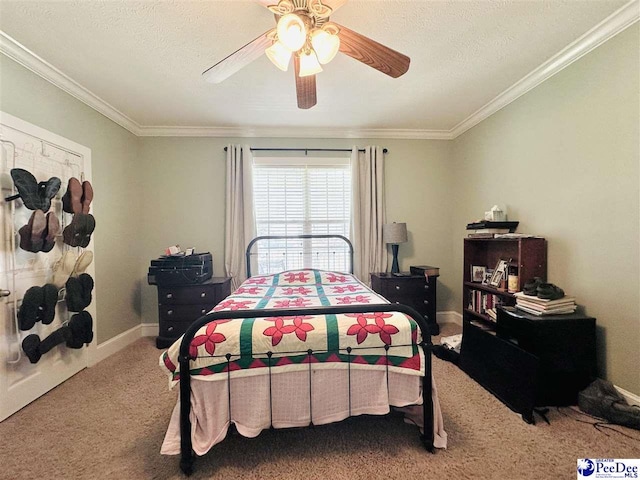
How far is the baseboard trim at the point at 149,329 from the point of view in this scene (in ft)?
11.7

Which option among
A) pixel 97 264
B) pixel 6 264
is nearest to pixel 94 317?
pixel 97 264

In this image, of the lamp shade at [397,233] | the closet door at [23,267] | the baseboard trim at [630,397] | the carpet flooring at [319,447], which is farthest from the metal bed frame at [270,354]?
the lamp shade at [397,233]

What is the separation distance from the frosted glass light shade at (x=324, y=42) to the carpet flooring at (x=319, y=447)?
7.21 feet

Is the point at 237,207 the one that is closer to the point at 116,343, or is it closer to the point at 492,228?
the point at 116,343

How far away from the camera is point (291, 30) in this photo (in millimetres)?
1287

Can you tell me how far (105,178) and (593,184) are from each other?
4439 mm

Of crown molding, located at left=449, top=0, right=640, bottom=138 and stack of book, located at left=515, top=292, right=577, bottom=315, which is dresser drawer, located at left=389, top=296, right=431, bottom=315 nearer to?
stack of book, located at left=515, top=292, right=577, bottom=315

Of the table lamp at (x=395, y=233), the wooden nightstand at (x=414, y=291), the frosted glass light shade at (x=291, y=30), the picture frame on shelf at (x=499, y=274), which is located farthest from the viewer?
the table lamp at (x=395, y=233)

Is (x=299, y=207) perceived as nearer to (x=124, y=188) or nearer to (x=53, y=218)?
(x=124, y=188)

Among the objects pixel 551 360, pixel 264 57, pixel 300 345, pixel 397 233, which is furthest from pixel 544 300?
pixel 264 57

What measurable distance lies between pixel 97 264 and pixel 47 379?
1.07 metres

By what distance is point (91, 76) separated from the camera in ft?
7.89

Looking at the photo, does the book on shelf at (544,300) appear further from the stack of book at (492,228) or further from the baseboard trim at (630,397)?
the stack of book at (492,228)

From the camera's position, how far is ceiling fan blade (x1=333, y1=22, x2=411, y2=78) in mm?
1440
